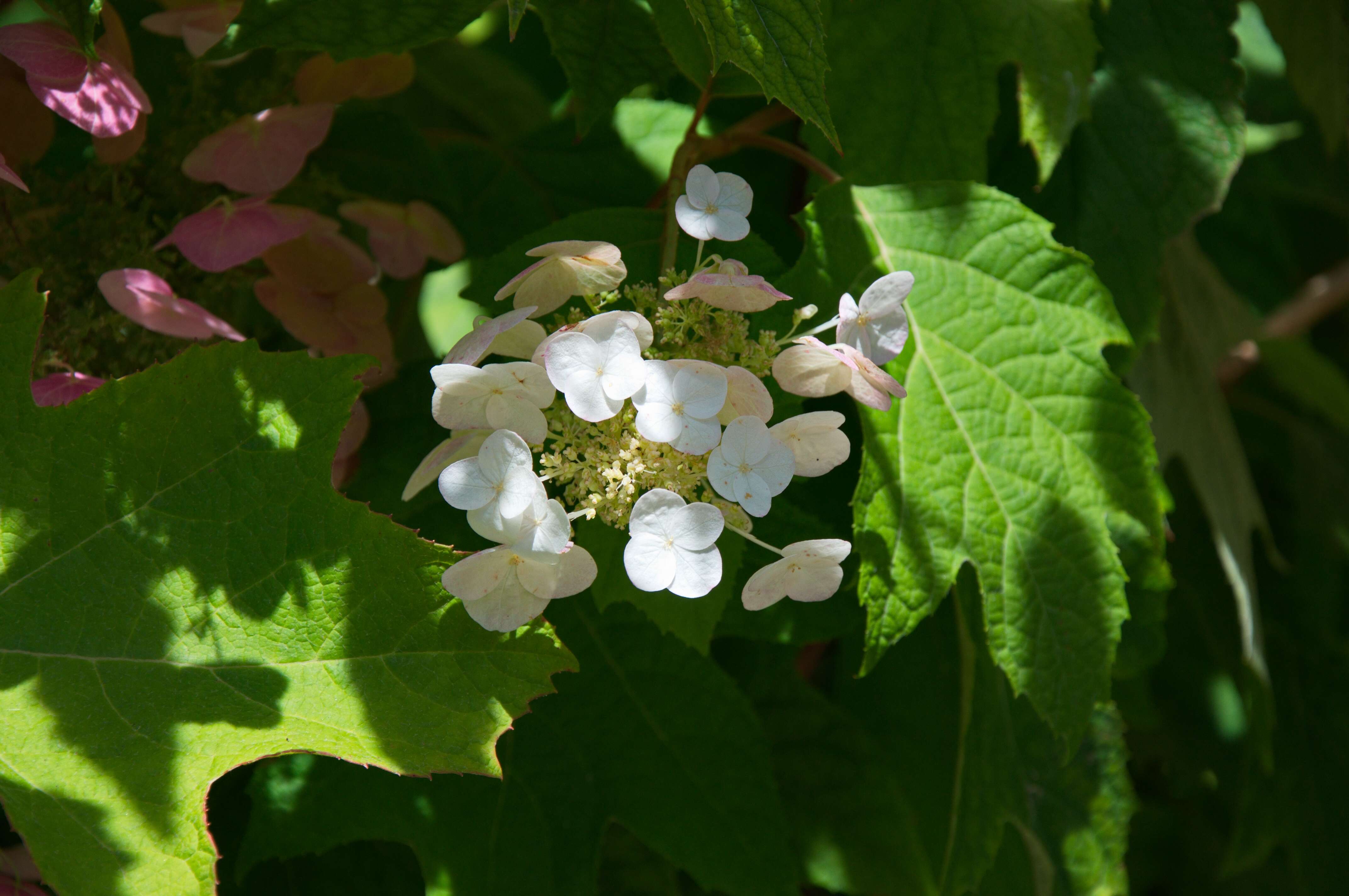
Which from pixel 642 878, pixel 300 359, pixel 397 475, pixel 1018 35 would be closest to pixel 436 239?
pixel 397 475

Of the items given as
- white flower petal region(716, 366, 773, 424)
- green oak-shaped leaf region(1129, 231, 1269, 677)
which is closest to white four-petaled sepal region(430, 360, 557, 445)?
white flower petal region(716, 366, 773, 424)

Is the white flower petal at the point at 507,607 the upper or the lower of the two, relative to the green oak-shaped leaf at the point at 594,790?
upper

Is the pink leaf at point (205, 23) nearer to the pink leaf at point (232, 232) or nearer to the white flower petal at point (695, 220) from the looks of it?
the pink leaf at point (232, 232)

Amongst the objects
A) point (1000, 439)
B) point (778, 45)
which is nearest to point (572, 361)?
point (778, 45)

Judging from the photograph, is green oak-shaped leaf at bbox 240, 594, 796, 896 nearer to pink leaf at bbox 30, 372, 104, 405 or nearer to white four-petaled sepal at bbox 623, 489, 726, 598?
pink leaf at bbox 30, 372, 104, 405

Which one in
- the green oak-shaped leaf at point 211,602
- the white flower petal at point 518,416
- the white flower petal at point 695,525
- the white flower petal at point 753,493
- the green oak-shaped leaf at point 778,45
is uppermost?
the green oak-shaped leaf at point 778,45

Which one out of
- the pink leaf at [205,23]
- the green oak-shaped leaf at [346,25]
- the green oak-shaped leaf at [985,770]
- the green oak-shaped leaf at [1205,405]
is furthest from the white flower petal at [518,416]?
the green oak-shaped leaf at [1205,405]
